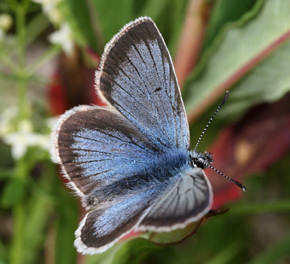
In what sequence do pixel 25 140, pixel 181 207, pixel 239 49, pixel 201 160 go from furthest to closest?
1. pixel 25 140
2. pixel 239 49
3. pixel 201 160
4. pixel 181 207

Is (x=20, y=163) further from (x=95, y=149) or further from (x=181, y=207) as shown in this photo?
(x=181, y=207)

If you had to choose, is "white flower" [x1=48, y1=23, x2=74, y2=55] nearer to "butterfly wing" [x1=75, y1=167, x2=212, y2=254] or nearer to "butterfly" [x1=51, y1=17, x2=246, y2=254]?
"butterfly" [x1=51, y1=17, x2=246, y2=254]

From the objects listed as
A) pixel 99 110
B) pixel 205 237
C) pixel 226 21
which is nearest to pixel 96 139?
pixel 99 110

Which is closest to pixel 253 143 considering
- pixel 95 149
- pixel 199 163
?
pixel 199 163

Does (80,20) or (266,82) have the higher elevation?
(80,20)

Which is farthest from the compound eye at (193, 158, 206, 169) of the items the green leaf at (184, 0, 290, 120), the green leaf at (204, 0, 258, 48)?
the green leaf at (204, 0, 258, 48)

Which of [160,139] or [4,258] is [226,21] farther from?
[4,258]

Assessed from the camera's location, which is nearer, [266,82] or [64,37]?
[266,82]
